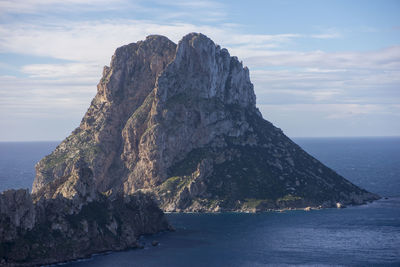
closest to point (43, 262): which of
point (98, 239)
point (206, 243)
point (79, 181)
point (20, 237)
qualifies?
point (20, 237)

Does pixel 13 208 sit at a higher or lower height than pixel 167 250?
higher

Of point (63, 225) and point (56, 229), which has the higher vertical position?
point (63, 225)

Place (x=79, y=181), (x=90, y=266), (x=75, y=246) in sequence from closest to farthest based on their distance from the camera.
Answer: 1. (x=90, y=266)
2. (x=75, y=246)
3. (x=79, y=181)

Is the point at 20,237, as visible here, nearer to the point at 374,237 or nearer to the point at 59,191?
the point at 59,191

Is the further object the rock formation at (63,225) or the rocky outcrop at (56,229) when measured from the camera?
the rock formation at (63,225)

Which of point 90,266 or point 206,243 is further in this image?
point 206,243

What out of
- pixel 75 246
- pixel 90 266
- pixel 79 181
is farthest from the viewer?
pixel 79 181

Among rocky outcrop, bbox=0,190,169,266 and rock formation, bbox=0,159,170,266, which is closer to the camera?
rocky outcrop, bbox=0,190,169,266

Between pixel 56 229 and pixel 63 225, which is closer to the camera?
pixel 56 229
